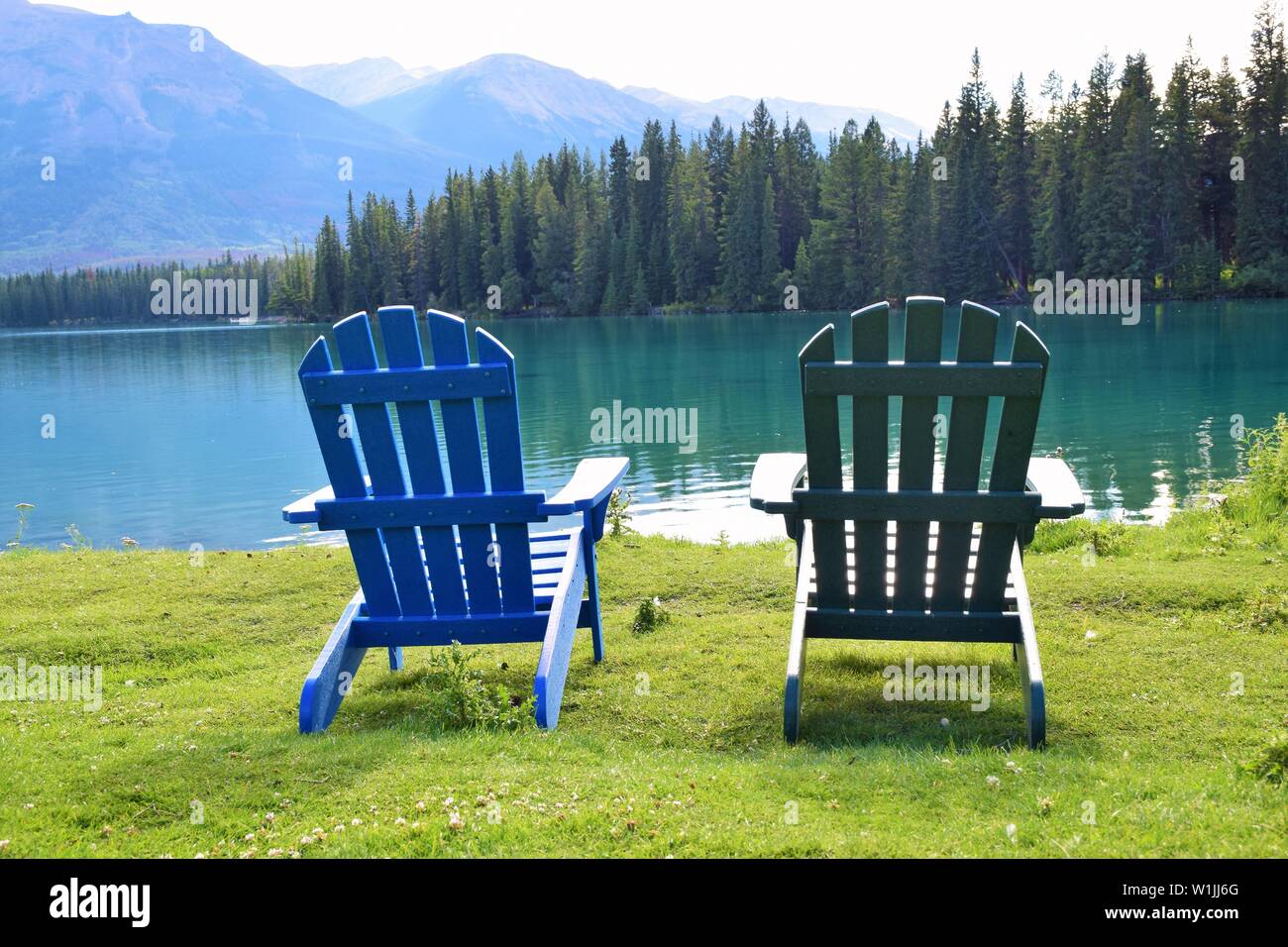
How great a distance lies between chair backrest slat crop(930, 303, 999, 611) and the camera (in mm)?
4398

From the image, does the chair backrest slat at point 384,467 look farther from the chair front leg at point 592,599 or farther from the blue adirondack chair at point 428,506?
the chair front leg at point 592,599

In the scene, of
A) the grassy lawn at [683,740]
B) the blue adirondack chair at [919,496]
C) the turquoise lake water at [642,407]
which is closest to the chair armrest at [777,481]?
the blue adirondack chair at [919,496]

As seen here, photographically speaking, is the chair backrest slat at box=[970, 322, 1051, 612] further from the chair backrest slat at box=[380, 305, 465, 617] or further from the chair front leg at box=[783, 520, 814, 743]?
the chair backrest slat at box=[380, 305, 465, 617]

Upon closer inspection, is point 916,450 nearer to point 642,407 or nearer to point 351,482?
point 351,482

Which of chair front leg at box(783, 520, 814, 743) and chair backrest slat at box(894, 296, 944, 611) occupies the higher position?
chair backrest slat at box(894, 296, 944, 611)

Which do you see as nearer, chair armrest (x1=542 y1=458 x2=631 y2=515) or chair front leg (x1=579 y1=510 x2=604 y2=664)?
chair armrest (x1=542 y1=458 x2=631 y2=515)

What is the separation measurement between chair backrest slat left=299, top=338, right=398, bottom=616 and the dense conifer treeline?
189 ft

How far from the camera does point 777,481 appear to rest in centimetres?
492

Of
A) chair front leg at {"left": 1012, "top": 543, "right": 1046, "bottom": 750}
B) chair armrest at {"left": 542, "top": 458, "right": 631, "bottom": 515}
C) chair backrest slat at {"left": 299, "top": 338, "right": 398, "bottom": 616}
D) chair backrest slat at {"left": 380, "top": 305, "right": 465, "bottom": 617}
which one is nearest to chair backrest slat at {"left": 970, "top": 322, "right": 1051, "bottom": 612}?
chair front leg at {"left": 1012, "top": 543, "right": 1046, "bottom": 750}

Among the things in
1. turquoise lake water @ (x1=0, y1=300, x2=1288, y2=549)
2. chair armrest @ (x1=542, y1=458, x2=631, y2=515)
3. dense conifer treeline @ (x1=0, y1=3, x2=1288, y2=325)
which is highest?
dense conifer treeline @ (x1=0, y1=3, x2=1288, y2=325)

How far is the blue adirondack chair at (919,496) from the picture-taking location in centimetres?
439
